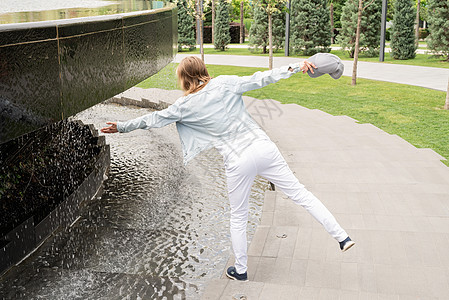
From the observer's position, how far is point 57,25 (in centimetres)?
356

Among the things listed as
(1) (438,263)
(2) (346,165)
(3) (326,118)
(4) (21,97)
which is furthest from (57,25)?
(3) (326,118)

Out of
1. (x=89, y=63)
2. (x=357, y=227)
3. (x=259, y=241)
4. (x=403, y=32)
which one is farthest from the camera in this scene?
(x=403, y=32)

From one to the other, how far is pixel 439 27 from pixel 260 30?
30.5 ft

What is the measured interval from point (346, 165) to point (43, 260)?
3.83 metres

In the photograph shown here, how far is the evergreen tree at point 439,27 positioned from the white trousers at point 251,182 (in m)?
21.9

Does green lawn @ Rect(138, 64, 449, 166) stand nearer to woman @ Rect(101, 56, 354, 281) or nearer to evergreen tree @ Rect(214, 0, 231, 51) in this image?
woman @ Rect(101, 56, 354, 281)

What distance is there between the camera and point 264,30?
29.1m

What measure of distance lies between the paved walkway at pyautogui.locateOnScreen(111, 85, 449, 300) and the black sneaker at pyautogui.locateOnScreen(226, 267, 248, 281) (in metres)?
0.10

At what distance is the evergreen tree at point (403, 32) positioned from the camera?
80.4ft

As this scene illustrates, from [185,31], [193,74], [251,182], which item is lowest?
[251,182]

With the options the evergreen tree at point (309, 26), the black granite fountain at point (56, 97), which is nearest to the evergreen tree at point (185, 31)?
the evergreen tree at point (309, 26)

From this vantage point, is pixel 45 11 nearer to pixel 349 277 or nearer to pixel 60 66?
pixel 60 66

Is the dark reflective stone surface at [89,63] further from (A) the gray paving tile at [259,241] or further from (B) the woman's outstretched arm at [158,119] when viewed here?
(A) the gray paving tile at [259,241]

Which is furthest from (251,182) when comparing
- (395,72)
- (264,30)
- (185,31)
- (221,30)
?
(185,31)
